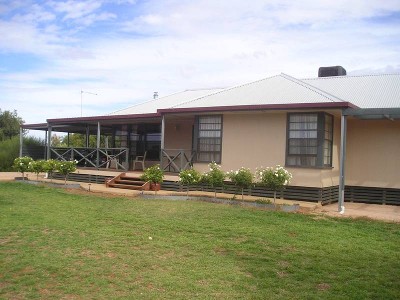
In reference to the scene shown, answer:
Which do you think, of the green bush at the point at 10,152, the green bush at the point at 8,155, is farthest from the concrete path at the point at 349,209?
the green bush at the point at 8,155

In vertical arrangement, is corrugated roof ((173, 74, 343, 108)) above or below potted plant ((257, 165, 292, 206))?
above

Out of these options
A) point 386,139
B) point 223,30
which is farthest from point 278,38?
point 386,139

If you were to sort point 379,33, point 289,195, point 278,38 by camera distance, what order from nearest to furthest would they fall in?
point 379,33
point 289,195
point 278,38

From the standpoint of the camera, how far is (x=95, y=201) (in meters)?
11.6

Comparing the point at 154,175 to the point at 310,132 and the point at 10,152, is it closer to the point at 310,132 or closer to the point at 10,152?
the point at 310,132

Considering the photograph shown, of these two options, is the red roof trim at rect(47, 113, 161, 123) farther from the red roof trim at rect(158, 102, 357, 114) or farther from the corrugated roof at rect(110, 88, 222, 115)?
the red roof trim at rect(158, 102, 357, 114)

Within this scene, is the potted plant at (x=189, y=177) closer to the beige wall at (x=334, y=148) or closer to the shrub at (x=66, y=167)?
the beige wall at (x=334, y=148)

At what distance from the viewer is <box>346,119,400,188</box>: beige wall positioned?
1302cm

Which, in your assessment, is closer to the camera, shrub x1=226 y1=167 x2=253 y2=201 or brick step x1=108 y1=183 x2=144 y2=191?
shrub x1=226 y1=167 x2=253 y2=201

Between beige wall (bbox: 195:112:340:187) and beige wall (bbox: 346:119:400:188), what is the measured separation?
0.46 m

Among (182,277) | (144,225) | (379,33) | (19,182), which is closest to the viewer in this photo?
(182,277)

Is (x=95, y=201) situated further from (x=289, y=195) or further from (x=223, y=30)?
(x=223, y=30)

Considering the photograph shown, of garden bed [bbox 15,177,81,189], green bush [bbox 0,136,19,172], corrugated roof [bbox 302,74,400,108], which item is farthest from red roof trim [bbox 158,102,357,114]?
green bush [bbox 0,136,19,172]

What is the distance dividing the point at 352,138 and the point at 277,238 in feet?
23.7
